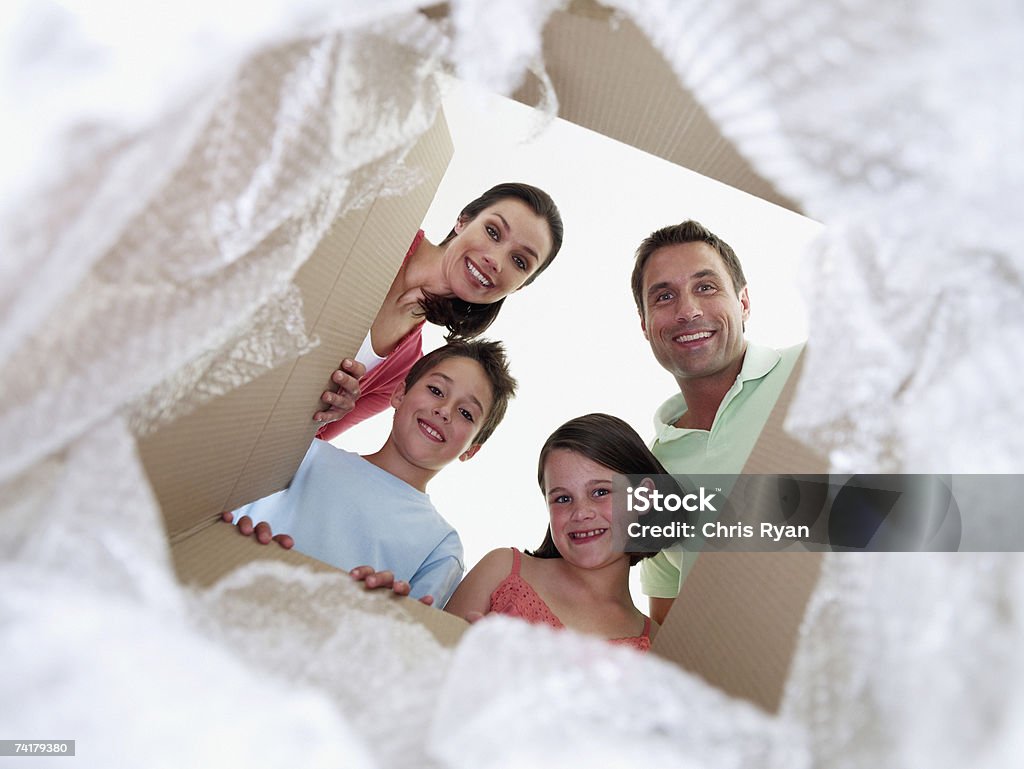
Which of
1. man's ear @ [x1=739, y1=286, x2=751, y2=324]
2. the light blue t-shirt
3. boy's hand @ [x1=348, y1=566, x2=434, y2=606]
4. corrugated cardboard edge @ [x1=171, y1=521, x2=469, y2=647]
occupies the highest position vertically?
man's ear @ [x1=739, y1=286, x2=751, y2=324]

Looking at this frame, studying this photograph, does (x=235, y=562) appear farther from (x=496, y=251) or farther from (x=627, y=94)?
(x=496, y=251)

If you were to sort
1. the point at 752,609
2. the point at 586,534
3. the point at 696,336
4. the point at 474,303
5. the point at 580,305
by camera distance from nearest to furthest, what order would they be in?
the point at 752,609 → the point at 586,534 → the point at 696,336 → the point at 474,303 → the point at 580,305

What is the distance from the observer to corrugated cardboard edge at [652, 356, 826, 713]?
0.48 m

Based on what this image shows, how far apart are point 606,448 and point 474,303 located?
0.36 m

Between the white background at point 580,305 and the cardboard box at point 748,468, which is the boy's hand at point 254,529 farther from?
the white background at point 580,305

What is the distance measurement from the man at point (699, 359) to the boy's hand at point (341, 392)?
19.8 inches

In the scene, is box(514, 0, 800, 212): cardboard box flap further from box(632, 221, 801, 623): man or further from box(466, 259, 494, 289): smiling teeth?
box(466, 259, 494, 289): smiling teeth

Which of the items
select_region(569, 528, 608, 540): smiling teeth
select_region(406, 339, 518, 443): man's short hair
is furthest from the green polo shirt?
select_region(406, 339, 518, 443): man's short hair

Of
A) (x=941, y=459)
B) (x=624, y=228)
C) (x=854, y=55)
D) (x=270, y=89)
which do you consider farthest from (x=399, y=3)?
(x=624, y=228)

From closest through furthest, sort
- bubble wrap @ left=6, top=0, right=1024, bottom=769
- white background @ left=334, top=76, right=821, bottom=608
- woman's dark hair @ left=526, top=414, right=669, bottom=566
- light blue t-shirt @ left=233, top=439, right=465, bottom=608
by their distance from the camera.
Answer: bubble wrap @ left=6, top=0, right=1024, bottom=769 → light blue t-shirt @ left=233, top=439, right=465, bottom=608 → woman's dark hair @ left=526, top=414, right=669, bottom=566 → white background @ left=334, top=76, right=821, bottom=608

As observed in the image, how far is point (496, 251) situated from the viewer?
124 cm

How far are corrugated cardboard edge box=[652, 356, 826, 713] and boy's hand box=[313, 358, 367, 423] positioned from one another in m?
0.47

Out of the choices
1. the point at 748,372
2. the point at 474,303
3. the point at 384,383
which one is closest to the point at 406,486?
the point at 384,383

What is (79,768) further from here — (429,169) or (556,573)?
(556,573)
